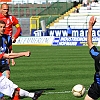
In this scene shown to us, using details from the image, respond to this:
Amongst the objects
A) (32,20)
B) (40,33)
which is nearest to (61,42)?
(40,33)

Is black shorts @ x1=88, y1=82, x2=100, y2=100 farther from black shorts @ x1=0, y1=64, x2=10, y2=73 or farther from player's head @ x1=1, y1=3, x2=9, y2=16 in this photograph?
player's head @ x1=1, y1=3, x2=9, y2=16

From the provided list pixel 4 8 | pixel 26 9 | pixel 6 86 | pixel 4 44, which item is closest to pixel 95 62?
pixel 6 86

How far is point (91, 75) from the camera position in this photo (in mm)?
15922

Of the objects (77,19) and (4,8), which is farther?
(77,19)

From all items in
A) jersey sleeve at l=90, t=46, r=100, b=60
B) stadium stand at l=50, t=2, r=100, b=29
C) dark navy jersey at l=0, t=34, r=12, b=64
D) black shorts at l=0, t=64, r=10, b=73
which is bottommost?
stadium stand at l=50, t=2, r=100, b=29

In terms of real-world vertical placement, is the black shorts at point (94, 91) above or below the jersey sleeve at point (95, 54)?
below

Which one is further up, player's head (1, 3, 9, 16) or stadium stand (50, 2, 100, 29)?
player's head (1, 3, 9, 16)

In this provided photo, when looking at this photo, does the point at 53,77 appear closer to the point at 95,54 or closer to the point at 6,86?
the point at 6,86

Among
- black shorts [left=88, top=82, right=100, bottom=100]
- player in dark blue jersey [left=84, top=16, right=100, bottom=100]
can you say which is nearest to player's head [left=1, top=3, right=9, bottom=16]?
player in dark blue jersey [left=84, top=16, right=100, bottom=100]

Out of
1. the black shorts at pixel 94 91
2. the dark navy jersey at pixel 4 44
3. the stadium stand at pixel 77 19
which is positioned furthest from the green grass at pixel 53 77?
the stadium stand at pixel 77 19

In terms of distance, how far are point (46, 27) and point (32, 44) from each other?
7272 millimetres

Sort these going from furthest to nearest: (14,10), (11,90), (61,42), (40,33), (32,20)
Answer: (14,10) → (32,20) → (40,33) → (61,42) → (11,90)

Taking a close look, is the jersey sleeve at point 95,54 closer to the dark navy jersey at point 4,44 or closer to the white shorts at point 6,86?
the white shorts at point 6,86

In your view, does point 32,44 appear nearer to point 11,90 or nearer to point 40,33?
point 40,33
